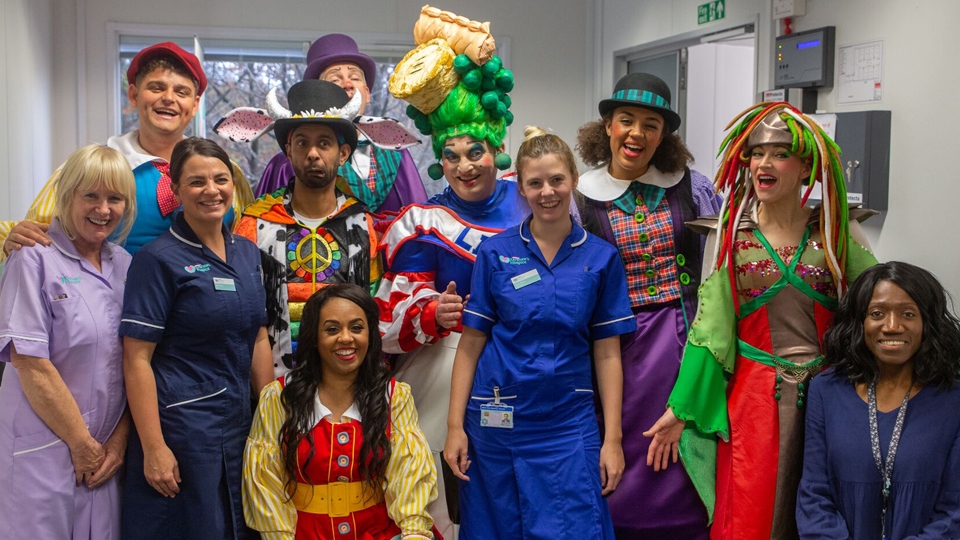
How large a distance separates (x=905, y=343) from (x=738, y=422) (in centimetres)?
49

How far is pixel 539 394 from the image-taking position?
2570 millimetres

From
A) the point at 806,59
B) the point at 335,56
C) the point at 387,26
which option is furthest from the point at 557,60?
the point at 335,56

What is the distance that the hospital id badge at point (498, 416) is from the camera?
8.45 ft

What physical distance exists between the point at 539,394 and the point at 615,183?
2.46 ft

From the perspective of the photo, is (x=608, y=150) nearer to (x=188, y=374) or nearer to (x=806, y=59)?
(x=188, y=374)

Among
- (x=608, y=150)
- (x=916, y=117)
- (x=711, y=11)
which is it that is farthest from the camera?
(x=711, y=11)

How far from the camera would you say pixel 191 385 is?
250 cm

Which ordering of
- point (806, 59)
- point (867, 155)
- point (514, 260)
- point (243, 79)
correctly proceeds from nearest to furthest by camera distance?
1. point (514, 260)
2. point (867, 155)
3. point (806, 59)
4. point (243, 79)

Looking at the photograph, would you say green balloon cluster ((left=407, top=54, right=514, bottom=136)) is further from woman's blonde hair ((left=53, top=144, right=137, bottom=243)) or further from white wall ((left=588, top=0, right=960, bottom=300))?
white wall ((left=588, top=0, right=960, bottom=300))

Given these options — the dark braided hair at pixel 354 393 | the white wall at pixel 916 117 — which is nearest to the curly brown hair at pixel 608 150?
the dark braided hair at pixel 354 393

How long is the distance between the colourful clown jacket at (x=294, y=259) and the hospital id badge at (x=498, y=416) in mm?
610

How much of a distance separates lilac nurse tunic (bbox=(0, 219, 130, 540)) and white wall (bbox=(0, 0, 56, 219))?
7.40ft

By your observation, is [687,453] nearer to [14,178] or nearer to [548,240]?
[548,240]

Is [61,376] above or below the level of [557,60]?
below
